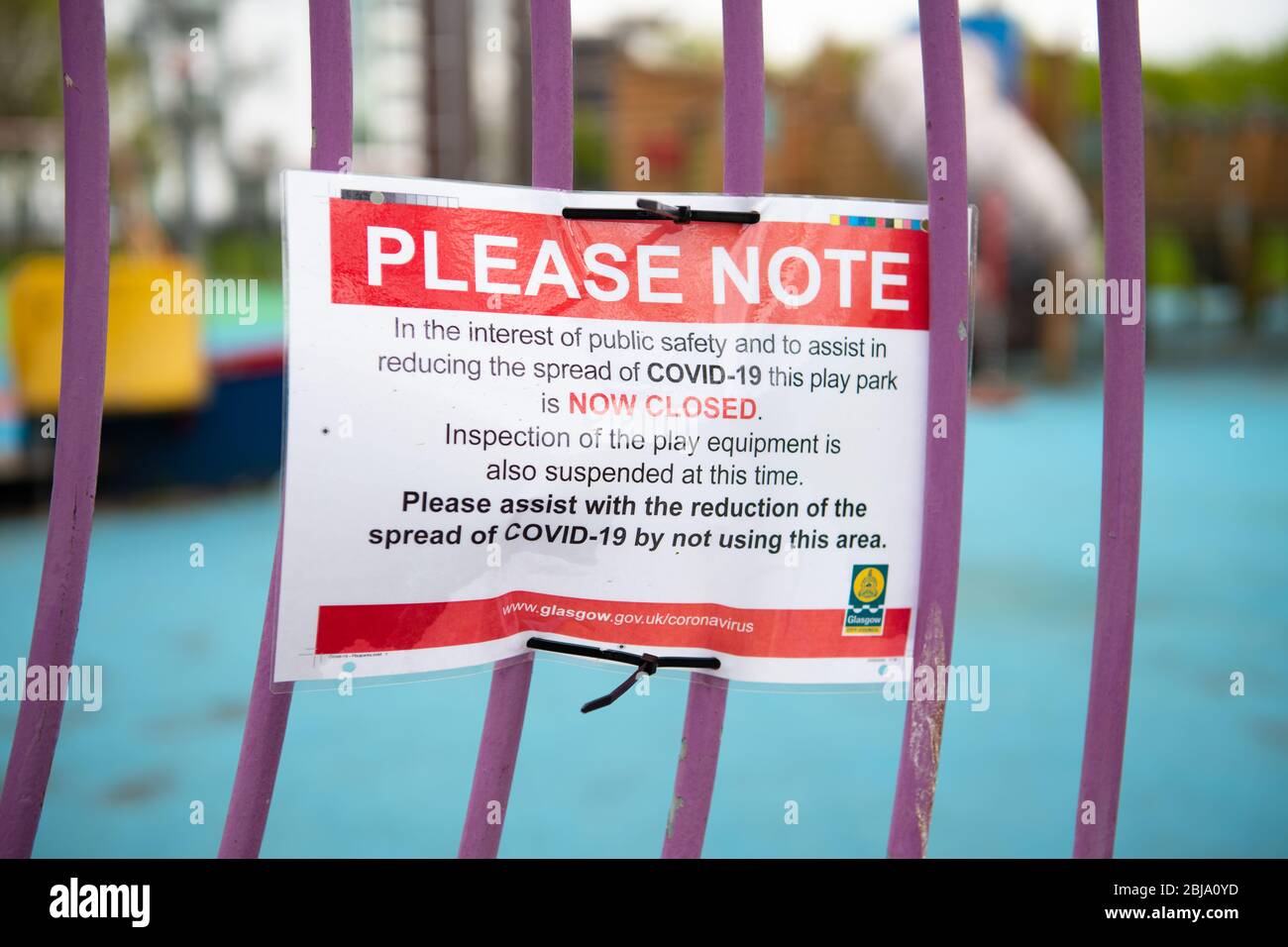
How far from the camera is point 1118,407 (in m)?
1.07

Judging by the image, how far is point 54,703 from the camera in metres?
1.06

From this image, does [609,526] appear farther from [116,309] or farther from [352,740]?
[116,309]

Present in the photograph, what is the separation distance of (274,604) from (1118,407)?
81cm

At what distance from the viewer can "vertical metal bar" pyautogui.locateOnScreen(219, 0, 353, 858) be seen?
38.4 inches

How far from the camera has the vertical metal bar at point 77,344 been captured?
1.01 meters

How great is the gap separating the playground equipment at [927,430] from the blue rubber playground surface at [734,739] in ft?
2.55

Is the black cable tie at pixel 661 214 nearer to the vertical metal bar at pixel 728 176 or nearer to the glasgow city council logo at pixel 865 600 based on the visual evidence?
the vertical metal bar at pixel 728 176

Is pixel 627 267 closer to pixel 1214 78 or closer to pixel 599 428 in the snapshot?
pixel 599 428

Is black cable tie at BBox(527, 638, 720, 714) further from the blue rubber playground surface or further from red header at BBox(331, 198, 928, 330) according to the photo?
the blue rubber playground surface

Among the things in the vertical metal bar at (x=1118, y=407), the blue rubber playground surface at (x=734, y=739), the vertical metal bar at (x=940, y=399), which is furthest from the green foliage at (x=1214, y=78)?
the vertical metal bar at (x=940, y=399)

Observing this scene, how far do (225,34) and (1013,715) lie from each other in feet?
27.8

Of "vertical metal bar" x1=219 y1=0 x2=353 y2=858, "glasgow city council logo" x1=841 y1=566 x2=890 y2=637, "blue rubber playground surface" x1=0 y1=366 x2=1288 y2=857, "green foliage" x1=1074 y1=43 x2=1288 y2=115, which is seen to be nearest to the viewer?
"vertical metal bar" x1=219 y1=0 x2=353 y2=858

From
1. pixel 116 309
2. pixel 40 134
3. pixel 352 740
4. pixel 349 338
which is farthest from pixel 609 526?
pixel 40 134

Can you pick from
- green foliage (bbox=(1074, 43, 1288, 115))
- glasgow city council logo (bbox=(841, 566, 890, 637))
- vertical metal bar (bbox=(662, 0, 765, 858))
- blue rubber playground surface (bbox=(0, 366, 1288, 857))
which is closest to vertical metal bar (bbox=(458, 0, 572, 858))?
vertical metal bar (bbox=(662, 0, 765, 858))
